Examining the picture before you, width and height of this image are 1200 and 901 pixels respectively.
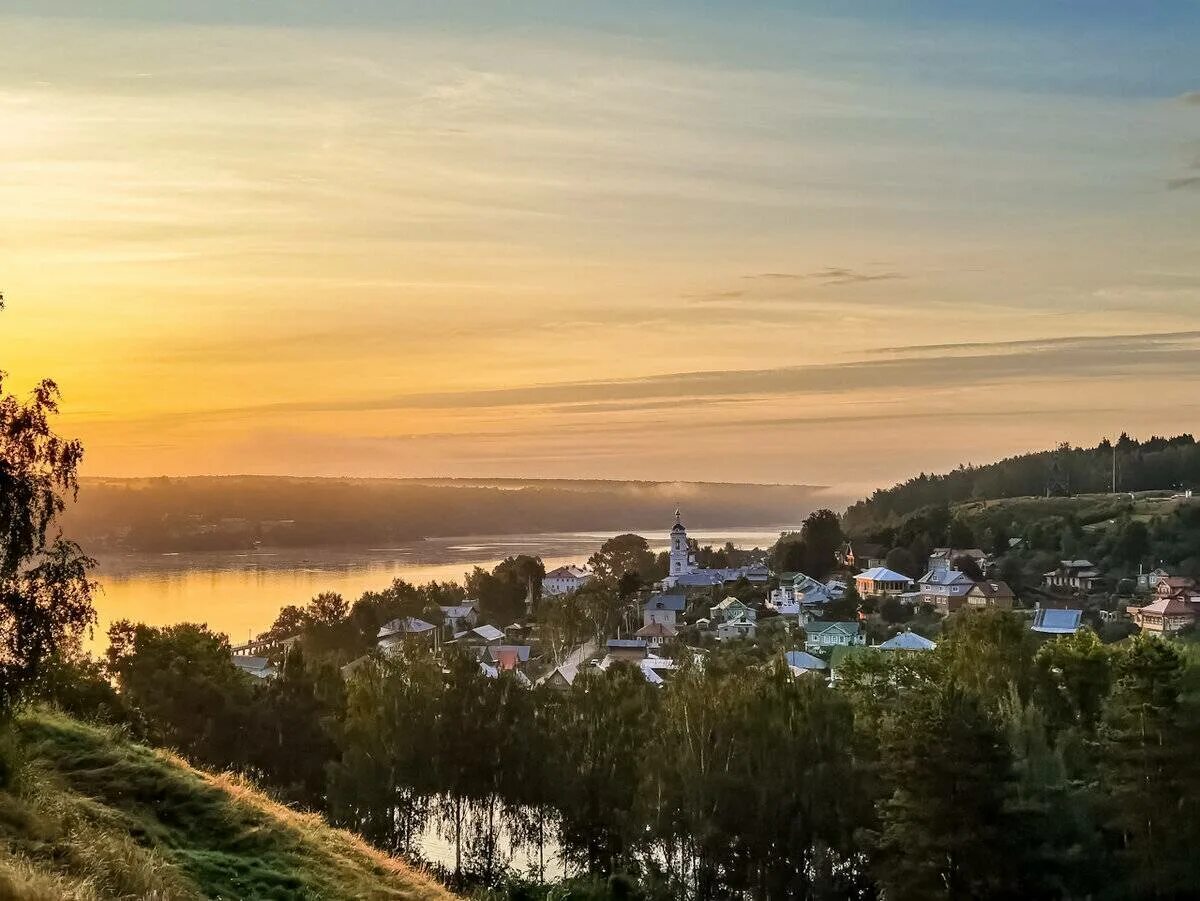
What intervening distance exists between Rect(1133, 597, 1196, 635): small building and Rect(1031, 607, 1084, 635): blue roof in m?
2.43

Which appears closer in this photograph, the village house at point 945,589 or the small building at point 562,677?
the small building at point 562,677

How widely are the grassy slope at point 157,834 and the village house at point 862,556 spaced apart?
56.3 meters

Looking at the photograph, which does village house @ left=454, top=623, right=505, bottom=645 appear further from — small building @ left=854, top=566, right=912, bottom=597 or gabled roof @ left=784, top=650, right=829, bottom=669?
small building @ left=854, top=566, right=912, bottom=597

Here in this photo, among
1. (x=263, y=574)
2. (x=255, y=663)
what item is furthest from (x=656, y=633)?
(x=263, y=574)

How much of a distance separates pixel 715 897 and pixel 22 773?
11.1 meters

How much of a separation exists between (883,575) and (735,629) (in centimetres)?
1328

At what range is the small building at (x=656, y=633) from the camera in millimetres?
47688

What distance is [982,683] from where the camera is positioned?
21453 millimetres

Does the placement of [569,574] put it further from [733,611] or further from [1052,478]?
[1052,478]

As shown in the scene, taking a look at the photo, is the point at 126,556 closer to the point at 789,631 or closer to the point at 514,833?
the point at 789,631

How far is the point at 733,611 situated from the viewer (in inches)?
2106

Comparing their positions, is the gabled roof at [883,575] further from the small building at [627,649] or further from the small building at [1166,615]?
the small building at [627,649]

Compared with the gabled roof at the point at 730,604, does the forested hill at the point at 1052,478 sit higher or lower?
higher

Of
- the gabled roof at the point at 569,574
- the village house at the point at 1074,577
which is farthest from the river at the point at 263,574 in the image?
the village house at the point at 1074,577
